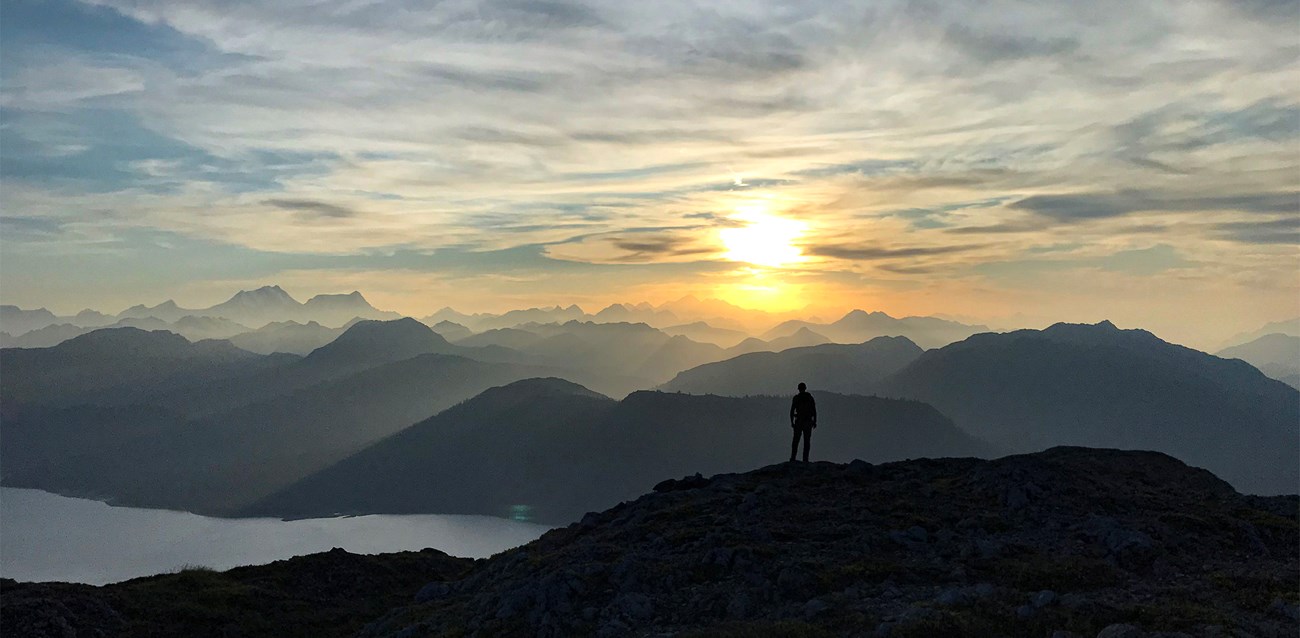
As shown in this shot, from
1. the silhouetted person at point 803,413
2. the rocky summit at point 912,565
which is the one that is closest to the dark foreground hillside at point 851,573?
the rocky summit at point 912,565

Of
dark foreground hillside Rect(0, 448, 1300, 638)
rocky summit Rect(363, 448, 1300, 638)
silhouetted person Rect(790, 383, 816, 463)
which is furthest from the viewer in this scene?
silhouetted person Rect(790, 383, 816, 463)

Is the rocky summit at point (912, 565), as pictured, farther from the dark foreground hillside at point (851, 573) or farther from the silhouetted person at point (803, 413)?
the silhouetted person at point (803, 413)

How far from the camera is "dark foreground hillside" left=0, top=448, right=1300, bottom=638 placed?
19234 mm

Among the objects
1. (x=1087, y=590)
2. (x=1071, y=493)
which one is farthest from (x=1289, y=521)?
(x=1087, y=590)

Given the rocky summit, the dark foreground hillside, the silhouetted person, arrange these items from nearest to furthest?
the rocky summit, the dark foreground hillside, the silhouetted person

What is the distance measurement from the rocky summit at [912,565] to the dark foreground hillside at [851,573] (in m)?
0.08

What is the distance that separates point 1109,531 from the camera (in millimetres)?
24828

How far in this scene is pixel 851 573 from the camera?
74.5 feet

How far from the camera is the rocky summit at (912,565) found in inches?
742

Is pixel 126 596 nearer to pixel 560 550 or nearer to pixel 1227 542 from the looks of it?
pixel 560 550

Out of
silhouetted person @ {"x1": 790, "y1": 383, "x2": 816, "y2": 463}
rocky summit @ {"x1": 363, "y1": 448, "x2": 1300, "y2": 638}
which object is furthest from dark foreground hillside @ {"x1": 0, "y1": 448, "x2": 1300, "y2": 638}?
silhouetted person @ {"x1": 790, "y1": 383, "x2": 816, "y2": 463}

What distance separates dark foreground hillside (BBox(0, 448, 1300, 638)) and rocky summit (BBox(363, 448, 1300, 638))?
80 mm

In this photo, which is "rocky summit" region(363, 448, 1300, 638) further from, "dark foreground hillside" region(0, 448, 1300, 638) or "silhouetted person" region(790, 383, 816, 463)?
"silhouetted person" region(790, 383, 816, 463)

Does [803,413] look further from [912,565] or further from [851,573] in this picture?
[851,573]
